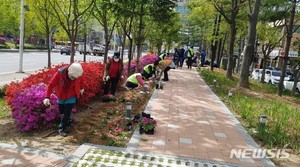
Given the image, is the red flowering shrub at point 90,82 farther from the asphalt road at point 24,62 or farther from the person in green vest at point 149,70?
the asphalt road at point 24,62

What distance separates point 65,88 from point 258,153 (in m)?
3.72

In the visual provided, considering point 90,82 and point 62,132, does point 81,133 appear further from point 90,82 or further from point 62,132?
point 90,82

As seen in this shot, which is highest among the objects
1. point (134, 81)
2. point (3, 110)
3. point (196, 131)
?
point (134, 81)

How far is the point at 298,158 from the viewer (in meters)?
5.56

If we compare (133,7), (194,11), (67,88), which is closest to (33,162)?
(67,88)

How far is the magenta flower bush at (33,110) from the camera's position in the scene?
5.86 meters

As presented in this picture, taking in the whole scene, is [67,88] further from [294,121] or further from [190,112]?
[294,121]

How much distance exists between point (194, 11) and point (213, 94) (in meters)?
8.81

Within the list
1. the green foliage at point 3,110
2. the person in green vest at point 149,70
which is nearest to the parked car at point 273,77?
the person in green vest at point 149,70

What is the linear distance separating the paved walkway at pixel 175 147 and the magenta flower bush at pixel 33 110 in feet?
2.84

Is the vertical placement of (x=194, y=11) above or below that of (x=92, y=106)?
above

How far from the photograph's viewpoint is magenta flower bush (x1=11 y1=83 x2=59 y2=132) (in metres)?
5.86

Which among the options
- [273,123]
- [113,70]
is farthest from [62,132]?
[273,123]

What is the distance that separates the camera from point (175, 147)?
553 centimetres
